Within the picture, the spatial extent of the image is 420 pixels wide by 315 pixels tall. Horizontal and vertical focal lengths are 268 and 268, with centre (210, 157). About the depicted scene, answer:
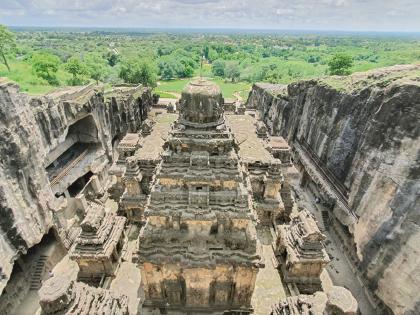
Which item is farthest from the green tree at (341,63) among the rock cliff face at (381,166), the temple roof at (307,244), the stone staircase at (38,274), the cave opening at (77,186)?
the stone staircase at (38,274)

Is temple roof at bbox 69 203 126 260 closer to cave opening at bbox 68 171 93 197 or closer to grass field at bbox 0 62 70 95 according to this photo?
cave opening at bbox 68 171 93 197

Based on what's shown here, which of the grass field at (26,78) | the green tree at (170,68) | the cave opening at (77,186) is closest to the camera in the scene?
the cave opening at (77,186)

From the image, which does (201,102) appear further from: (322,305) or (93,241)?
(322,305)

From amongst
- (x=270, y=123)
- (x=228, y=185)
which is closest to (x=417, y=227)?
(x=228, y=185)

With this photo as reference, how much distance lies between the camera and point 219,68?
96562 millimetres

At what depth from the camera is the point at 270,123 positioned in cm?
4250

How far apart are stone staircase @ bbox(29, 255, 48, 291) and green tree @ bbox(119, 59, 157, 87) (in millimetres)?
46810

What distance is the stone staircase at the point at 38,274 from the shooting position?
18.0 metres

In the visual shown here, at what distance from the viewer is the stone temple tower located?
12.6m

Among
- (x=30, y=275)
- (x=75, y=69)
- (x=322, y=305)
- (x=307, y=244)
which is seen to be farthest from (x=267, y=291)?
(x=75, y=69)

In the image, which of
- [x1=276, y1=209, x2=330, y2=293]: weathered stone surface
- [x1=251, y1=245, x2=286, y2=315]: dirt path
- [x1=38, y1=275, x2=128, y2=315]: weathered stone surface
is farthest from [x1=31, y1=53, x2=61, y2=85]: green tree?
[x1=251, y1=245, x2=286, y2=315]: dirt path

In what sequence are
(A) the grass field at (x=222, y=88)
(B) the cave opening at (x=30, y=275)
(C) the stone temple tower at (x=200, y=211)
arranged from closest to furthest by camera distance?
(C) the stone temple tower at (x=200, y=211) → (B) the cave opening at (x=30, y=275) → (A) the grass field at (x=222, y=88)

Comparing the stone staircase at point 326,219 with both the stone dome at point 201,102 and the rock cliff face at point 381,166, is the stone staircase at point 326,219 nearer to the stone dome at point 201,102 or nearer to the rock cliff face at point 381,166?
the rock cliff face at point 381,166

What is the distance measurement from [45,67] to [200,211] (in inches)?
1366
